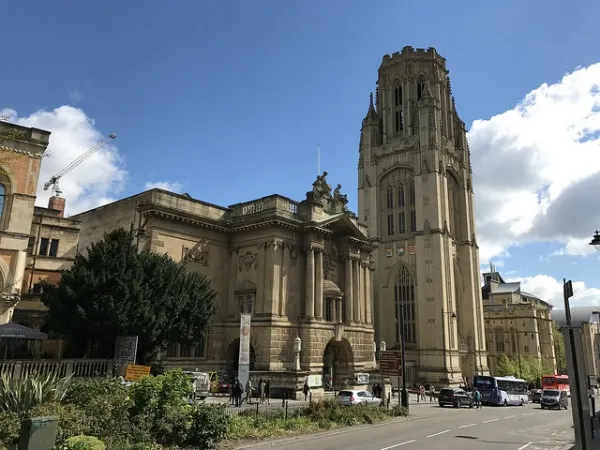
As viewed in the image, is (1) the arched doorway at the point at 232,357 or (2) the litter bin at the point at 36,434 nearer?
(2) the litter bin at the point at 36,434

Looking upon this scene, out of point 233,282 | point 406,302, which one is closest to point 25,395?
point 233,282

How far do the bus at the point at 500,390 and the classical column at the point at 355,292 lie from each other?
14.9 meters

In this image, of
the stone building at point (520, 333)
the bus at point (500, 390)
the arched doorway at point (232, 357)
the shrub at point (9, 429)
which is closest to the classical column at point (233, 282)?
the arched doorway at point (232, 357)

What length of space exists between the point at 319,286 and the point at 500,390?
22.6m

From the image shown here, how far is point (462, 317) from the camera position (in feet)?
234

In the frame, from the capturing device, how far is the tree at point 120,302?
25.0m

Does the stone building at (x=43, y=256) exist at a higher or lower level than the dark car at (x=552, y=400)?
higher

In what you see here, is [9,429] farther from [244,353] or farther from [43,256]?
[43,256]

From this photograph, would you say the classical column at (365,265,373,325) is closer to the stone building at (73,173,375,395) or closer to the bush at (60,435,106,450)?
the stone building at (73,173,375,395)

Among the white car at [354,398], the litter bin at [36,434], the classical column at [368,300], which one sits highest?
the classical column at [368,300]

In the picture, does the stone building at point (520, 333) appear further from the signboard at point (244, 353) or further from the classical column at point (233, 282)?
the signboard at point (244, 353)

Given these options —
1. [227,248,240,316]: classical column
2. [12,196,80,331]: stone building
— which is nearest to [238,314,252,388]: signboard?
[227,248,240,316]: classical column

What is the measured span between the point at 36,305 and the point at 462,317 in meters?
56.0

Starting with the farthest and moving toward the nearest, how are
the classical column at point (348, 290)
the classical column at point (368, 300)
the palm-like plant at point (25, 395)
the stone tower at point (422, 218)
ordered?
1. the stone tower at point (422, 218)
2. the classical column at point (368, 300)
3. the classical column at point (348, 290)
4. the palm-like plant at point (25, 395)
